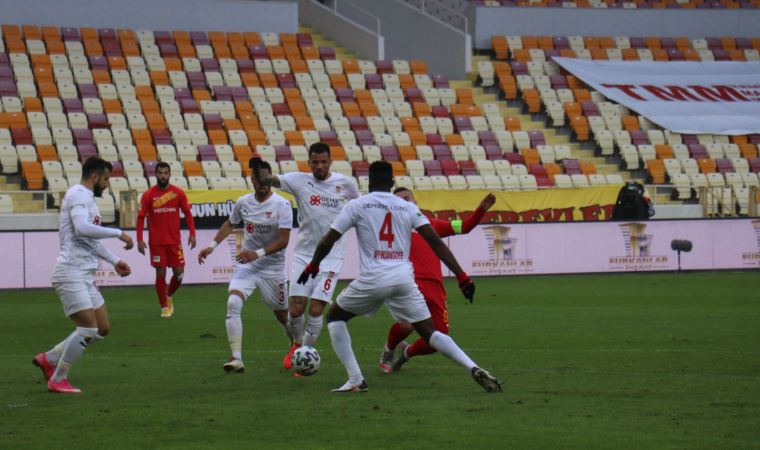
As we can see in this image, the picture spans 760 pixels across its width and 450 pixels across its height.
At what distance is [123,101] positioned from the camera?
3562cm

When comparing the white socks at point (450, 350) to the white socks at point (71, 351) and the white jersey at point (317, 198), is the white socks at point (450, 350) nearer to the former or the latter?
the white jersey at point (317, 198)

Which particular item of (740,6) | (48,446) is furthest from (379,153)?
(48,446)

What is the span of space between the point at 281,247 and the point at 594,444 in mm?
5676

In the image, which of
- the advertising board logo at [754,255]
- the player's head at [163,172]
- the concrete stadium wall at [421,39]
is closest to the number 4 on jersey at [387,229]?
the player's head at [163,172]

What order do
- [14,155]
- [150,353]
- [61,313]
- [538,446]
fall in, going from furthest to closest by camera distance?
[14,155]
[61,313]
[150,353]
[538,446]

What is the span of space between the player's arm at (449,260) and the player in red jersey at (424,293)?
1.40 metres

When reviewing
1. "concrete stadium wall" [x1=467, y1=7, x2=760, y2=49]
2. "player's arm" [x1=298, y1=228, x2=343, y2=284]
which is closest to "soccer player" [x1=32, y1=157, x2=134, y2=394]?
"player's arm" [x1=298, y1=228, x2=343, y2=284]

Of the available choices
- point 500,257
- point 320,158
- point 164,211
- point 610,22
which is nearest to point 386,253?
point 320,158

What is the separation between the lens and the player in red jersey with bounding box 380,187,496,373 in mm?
12805

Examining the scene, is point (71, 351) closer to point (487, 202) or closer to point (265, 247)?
point (265, 247)

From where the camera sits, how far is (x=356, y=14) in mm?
44469

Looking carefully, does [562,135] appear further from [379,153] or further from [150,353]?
[150,353]

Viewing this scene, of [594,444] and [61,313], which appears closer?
[594,444]

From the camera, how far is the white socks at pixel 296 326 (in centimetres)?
1378
